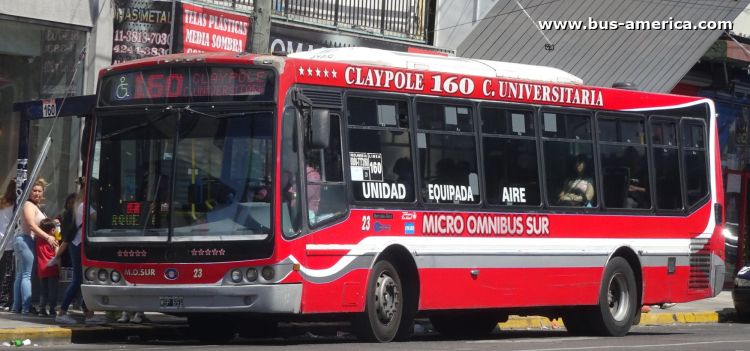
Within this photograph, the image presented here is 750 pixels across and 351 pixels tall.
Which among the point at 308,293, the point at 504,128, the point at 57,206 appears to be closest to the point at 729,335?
the point at 504,128

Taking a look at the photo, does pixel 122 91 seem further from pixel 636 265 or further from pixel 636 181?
pixel 636 265

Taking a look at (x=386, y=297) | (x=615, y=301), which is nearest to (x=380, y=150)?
(x=386, y=297)

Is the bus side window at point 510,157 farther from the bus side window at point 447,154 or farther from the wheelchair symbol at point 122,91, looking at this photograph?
the wheelchair symbol at point 122,91

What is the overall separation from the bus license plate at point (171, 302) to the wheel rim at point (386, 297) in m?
2.00

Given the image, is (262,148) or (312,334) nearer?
(262,148)

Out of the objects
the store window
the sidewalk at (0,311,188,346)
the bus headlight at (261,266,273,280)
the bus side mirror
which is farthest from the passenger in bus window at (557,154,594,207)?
the store window

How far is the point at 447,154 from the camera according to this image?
12.6m

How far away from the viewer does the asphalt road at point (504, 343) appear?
36.8 ft

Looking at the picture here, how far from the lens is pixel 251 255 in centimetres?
1072

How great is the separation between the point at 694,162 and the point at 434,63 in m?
4.77

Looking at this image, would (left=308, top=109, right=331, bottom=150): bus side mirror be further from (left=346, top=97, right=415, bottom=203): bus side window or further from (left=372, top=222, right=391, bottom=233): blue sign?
(left=372, top=222, right=391, bottom=233): blue sign

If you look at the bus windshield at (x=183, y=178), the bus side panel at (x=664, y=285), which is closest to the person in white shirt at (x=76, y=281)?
the bus windshield at (x=183, y=178)

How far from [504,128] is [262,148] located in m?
3.54

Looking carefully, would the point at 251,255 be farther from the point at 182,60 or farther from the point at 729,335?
the point at 729,335
